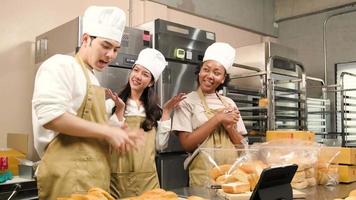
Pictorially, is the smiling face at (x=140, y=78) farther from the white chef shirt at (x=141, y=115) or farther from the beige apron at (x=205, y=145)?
the beige apron at (x=205, y=145)

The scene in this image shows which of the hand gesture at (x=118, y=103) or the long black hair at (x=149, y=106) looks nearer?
the hand gesture at (x=118, y=103)

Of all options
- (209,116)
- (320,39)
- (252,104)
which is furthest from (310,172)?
(320,39)

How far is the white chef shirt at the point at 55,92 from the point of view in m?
1.21

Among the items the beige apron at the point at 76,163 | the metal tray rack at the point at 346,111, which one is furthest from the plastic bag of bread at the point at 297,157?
the metal tray rack at the point at 346,111

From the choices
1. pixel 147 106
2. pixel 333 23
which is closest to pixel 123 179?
pixel 147 106

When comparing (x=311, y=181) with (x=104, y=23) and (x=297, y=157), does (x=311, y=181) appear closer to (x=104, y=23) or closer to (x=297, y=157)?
(x=297, y=157)

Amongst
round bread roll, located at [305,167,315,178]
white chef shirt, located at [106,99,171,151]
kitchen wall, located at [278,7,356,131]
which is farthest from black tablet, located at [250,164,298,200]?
kitchen wall, located at [278,7,356,131]

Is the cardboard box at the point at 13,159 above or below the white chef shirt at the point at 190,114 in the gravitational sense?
below

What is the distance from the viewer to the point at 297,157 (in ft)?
4.72

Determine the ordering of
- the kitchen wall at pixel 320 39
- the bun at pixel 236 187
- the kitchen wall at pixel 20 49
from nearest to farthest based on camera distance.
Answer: the bun at pixel 236 187, the kitchen wall at pixel 20 49, the kitchen wall at pixel 320 39

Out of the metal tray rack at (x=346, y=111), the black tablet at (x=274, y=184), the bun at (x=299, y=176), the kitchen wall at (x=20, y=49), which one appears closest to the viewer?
the black tablet at (x=274, y=184)

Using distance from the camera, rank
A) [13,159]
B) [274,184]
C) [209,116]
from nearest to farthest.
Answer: [274,184]
[209,116]
[13,159]

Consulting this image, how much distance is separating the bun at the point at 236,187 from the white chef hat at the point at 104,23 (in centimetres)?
73

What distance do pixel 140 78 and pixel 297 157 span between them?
85 centimetres
